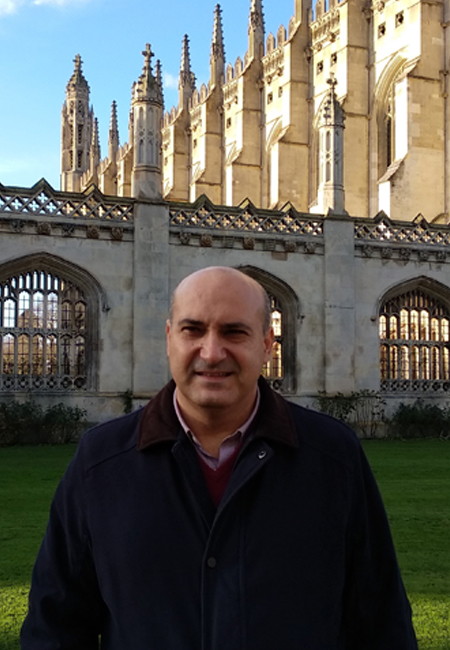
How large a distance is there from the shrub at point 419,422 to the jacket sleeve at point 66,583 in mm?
18699

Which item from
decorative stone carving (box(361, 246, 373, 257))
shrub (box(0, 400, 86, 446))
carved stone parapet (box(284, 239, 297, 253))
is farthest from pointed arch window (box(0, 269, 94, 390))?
decorative stone carving (box(361, 246, 373, 257))

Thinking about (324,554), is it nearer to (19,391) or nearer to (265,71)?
(19,391)

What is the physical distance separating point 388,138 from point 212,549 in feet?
124

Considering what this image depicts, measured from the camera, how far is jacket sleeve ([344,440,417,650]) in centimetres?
254

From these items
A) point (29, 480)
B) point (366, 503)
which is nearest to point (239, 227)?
point (29, 480)

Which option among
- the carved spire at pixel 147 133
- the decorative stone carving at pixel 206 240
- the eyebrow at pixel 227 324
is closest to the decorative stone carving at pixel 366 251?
the decorative stone carving at pixel 206 240

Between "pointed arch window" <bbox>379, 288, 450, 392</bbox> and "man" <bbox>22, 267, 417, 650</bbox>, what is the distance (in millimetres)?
18907

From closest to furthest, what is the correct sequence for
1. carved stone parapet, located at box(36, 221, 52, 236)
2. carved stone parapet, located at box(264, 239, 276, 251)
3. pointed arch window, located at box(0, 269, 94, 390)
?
carved stone parapet, located at box(36, 221, 52, 236) → pointed arch window, located at box(0, 269, 94, 390) → carved stone parapet, located at box(264, 239, 276, 251)

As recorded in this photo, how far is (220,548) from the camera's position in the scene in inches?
92.7

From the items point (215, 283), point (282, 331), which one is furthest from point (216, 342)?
point (282, 331)

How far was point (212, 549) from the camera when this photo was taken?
→ 234 centimetres

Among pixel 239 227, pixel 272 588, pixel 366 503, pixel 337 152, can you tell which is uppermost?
pixel 337 152

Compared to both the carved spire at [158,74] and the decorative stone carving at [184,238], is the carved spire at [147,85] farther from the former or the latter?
the decorative stone carving at [184,238]

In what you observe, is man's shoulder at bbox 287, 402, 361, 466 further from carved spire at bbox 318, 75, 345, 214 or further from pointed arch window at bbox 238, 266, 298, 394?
carved spire at bbox 318, 75, 345, 214
